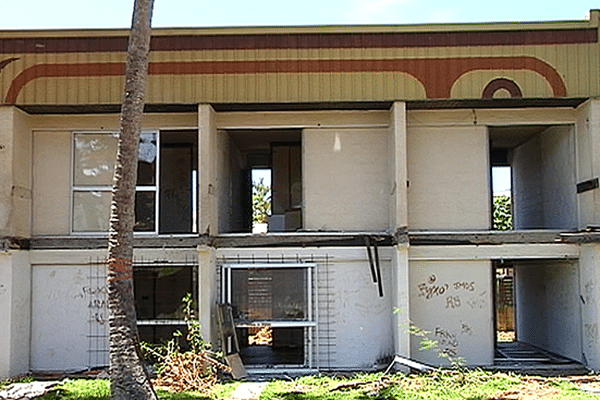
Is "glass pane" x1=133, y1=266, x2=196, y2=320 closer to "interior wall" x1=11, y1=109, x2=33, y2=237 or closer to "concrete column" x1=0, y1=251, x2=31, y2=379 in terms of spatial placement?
"concrete column" x1=0, y1=251, x2=31, y2=379

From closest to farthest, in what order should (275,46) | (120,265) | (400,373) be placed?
(120,265) < (400,373) < (275,46)

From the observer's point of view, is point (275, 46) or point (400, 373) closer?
point (400, 373)

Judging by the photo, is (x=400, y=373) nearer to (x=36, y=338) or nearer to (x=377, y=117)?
(x=377, y=117)

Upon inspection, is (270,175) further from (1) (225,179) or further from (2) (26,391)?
(2) (26,391)

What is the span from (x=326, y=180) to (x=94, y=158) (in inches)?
171

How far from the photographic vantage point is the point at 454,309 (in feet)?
42.1

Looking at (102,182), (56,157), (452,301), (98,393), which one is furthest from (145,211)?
(452,301)

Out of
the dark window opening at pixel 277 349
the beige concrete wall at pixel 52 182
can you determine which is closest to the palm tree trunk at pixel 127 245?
the beige concrete wall at pixel 52 182

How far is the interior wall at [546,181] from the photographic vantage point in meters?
13.3

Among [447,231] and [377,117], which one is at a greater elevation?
[377,117]

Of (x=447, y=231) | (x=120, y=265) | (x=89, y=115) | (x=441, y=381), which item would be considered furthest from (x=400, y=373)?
(x=89, y=115)

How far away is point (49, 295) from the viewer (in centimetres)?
1298

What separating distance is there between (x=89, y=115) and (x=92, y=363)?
4.54m

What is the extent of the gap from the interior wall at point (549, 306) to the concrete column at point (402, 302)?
3249 millimetres
